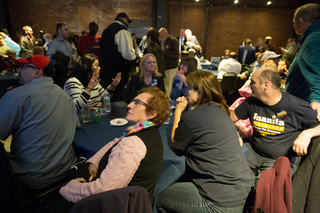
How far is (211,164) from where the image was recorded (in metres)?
1.28

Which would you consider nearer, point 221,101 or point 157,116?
point 157,116

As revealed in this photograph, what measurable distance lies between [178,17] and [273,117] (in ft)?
30.1

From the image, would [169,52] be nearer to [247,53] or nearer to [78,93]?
[78,93]

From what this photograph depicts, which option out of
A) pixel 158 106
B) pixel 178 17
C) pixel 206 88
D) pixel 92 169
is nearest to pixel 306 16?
pixel 206 88

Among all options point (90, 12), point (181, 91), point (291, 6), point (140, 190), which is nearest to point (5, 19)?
point (90, 12)

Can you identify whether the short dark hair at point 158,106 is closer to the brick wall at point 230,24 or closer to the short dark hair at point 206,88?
the short dark hair at point 206,88

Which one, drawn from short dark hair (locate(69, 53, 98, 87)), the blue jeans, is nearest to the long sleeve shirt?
the blue jeans

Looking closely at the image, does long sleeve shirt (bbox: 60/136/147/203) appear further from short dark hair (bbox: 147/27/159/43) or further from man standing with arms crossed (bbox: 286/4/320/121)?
short dark hair (bbox: 147/27/159/43)

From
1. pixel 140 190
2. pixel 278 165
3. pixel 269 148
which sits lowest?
pixel 269 148

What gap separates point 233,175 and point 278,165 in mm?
297

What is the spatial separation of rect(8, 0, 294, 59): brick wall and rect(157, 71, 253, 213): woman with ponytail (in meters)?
9.02

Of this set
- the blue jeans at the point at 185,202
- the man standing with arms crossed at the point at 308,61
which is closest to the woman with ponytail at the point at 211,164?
the blue jeans at the point at 185,202

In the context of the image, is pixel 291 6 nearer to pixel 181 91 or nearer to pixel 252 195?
pixel 181 91

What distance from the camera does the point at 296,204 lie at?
4.90 ft
